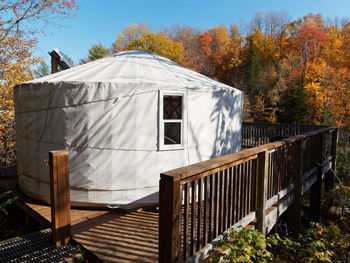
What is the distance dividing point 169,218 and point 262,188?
1.60m

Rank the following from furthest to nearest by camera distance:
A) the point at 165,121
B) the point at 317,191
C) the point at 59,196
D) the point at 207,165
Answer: the point at 317,191 → the point at 165,121 → the point at 59,196 → the point at 207,165

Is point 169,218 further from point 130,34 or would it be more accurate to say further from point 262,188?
point 130,34

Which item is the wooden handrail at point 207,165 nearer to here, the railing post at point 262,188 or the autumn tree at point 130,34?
the railing post at point 262,188

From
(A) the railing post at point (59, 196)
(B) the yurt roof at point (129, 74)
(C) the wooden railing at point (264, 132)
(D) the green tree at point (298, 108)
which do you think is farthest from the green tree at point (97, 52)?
(A) the railing post at point (59, 196)

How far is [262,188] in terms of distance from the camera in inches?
112

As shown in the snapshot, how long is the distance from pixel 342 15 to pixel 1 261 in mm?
34327

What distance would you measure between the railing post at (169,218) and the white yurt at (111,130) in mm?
2192

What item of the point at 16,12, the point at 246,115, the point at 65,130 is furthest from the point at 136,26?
the point at 65,130

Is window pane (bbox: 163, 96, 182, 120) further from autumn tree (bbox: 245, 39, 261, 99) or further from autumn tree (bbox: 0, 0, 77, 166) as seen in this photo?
autumn tree (bbox: 245, 39, 261, 99)

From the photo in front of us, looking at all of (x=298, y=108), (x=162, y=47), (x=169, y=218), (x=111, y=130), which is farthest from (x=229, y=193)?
(x=162, y=47)

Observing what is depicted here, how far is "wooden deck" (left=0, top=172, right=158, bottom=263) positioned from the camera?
2.51 meters

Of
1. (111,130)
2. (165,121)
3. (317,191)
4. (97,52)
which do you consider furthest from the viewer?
(97,52)

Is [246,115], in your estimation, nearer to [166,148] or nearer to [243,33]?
[166,148]

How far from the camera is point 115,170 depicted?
12.5ft
